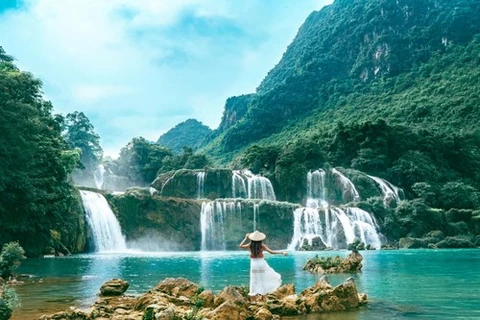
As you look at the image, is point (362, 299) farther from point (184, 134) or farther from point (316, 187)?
point (184, 134)

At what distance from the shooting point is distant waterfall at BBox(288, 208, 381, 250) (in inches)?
1854

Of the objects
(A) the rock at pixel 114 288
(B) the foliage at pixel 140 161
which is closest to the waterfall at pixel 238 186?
(B) the foliage at pixel 140 161

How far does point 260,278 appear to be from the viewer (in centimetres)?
1101

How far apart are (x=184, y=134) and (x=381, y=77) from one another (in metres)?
71.9

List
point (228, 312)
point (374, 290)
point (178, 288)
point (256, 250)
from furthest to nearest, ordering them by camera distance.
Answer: point (374, 290)
point (178, 288)
point (256, 250)
point (228, 312)

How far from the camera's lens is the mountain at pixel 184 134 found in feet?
516

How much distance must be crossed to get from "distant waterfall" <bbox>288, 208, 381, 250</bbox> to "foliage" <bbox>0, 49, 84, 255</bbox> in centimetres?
2228

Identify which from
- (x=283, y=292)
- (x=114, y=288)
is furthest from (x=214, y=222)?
(x=283, y=292)

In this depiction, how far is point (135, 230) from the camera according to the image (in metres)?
45.4

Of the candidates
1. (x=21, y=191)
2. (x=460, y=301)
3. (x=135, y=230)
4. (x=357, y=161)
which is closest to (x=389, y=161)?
(x=357, y=161)

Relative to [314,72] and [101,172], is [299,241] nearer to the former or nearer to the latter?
[101,172]

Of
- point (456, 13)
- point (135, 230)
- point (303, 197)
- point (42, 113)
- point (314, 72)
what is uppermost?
point (456, 13)

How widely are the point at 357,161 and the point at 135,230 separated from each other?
32044 mm

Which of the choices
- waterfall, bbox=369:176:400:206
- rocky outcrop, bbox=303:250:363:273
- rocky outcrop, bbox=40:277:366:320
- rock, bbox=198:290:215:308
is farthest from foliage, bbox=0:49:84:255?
waterfall, bbox=369:176:400:206
